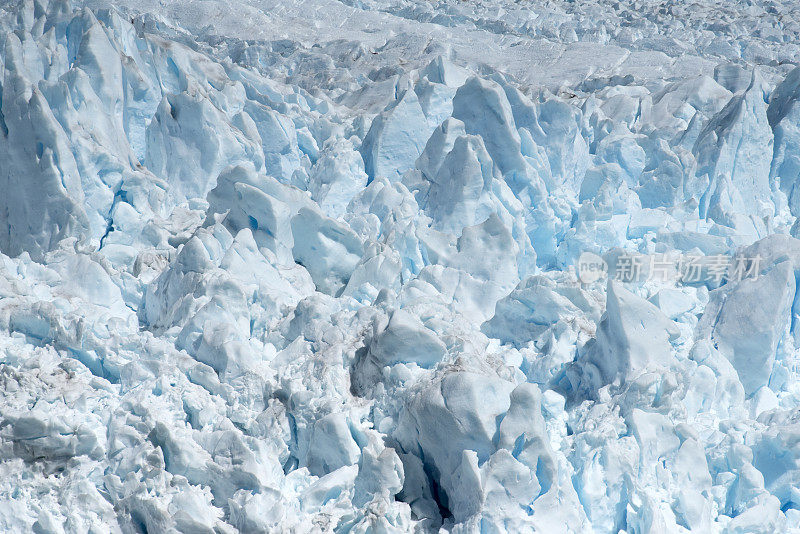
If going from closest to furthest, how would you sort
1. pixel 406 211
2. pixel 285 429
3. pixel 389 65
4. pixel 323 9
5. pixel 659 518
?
pixel 659 518, pixel 285 429, pixel 406 211, pixel 389 65, pixel 323 9

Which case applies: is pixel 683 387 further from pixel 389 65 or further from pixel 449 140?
pixel 389 65

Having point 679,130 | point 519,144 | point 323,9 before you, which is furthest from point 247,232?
point 323,9

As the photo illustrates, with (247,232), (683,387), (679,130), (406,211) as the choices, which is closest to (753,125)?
(679,130)

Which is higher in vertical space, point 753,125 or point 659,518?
point 753,125

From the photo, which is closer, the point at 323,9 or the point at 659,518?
the point at 659,518

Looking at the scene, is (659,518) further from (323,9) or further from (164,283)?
(323,9)

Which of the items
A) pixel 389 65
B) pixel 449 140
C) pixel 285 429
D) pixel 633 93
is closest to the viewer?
pixel 285 429
